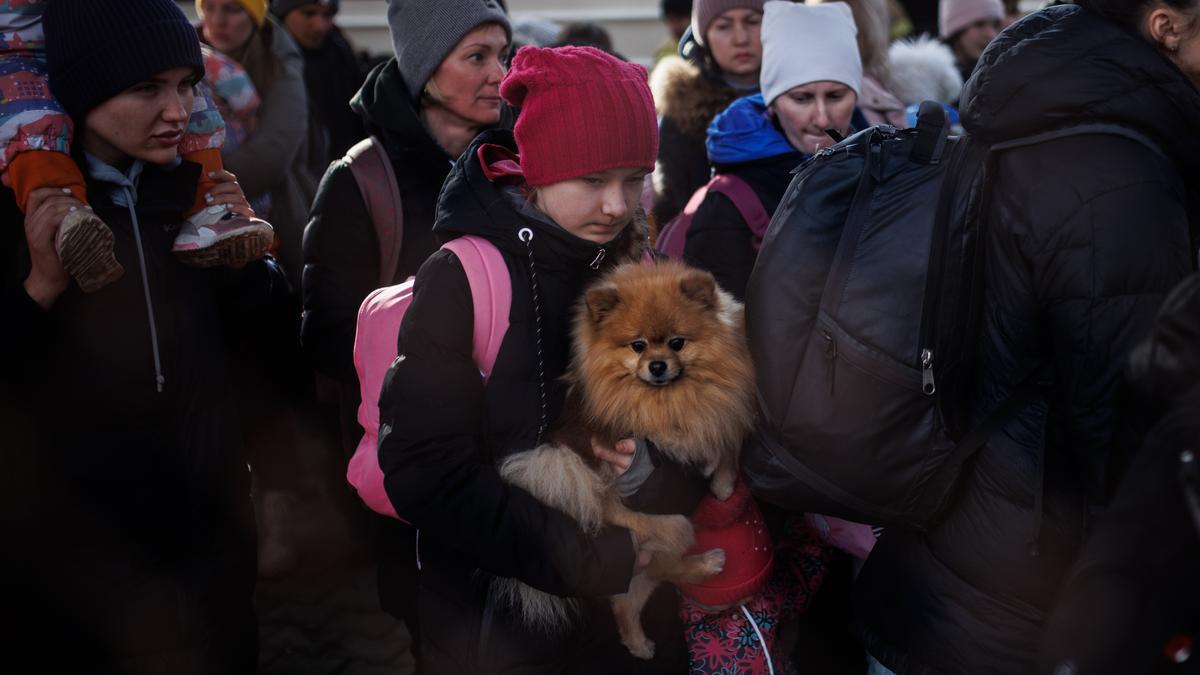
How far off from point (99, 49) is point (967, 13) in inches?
236

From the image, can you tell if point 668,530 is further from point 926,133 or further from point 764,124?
point 764,124

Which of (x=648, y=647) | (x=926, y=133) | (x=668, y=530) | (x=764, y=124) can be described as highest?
(x=926, y=133)

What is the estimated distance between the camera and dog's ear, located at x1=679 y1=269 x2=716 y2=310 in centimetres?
244

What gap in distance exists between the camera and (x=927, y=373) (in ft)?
6.22

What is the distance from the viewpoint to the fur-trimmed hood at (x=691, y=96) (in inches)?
169

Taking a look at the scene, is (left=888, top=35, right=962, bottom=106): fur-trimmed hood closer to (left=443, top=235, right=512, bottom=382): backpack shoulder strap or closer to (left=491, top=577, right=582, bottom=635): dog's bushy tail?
(left=443, top=235, right=512, bottom=382): backpack shoulder strap

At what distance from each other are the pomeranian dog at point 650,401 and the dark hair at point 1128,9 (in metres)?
1.07

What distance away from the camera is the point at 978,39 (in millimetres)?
6637

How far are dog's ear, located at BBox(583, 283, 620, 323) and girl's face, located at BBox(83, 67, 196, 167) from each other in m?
1.32

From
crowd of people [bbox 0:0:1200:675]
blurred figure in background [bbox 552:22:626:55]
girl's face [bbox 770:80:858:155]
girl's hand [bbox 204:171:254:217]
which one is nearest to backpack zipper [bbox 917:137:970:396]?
crowd of people [bbox 0:0:1200:675]

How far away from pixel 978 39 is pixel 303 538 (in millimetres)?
5627

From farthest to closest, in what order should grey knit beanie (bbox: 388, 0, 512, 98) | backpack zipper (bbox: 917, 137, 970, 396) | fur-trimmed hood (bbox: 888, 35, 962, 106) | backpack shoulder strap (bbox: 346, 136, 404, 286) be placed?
fur-trimmed hood (bbox: 888, 35, 962, 106)
grey knit beanie (bbox: 388, 0, 512, 98)
backpack shoulder strap (bbox: 346, 136, 404, 286)
backpack zipper (bbox: 917, 137, 970, 396)

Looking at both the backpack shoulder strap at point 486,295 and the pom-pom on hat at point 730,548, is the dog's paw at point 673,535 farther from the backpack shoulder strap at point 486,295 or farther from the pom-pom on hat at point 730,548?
the backpack shoulder strap at point 486,295

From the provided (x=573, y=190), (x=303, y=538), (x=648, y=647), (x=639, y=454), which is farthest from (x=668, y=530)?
(x=303, y=538)
